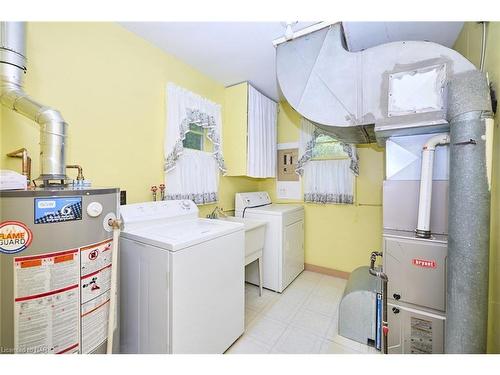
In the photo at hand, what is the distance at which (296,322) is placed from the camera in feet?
6.50

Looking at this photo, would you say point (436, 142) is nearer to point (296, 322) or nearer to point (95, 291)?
point (296, 322)

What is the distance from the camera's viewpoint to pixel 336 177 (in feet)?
9.37

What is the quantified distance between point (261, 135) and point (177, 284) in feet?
7.26

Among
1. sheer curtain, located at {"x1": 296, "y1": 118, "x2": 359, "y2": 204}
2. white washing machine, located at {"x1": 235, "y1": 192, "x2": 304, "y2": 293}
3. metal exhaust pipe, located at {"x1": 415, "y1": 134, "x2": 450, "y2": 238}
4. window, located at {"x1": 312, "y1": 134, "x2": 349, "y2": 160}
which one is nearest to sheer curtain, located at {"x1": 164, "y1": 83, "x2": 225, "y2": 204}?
white washing machine, located at {"x1": 235, "y1": 192, "x2": 304, "y2": 293}

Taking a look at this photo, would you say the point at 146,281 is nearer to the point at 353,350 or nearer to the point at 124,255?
the point at 124,255

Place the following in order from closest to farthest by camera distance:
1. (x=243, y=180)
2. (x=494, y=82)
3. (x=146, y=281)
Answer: (x=494, y=82), (x=146, y=281), (x=243, y=180)

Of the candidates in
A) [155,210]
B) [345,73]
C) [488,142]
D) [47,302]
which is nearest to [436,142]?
[488,142]

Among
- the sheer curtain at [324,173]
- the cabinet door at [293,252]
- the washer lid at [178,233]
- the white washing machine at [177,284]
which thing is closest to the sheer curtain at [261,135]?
the sheer curtain at [324,173]

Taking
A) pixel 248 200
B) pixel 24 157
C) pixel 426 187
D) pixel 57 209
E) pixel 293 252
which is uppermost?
pixel 24 157

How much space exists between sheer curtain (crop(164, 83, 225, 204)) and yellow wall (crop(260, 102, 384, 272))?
4.22ft

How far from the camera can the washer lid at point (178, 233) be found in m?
1.24

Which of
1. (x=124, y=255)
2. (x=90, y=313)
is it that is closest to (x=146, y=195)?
(x=124, y=255)

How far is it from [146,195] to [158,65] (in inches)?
48.3

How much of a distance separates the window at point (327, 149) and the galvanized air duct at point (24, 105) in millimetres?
2743
